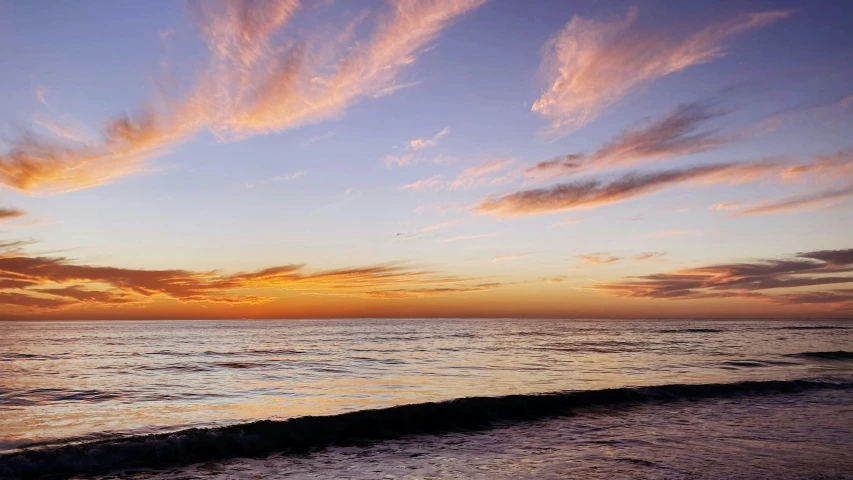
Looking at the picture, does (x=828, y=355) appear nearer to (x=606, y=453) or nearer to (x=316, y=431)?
(x=606, y=453)

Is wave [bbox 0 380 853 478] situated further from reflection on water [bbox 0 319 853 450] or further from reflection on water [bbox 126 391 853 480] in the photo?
reflection on water [bbox 0 319 853 450]

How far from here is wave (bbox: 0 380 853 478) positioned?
12.0 meters

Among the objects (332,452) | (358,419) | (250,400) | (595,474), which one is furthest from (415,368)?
(595,474)

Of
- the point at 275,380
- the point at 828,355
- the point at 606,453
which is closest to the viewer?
the point at 606,453

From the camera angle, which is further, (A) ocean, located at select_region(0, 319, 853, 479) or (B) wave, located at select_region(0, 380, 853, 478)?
(B) wave, located at select_region(0, 380, 853, 478)

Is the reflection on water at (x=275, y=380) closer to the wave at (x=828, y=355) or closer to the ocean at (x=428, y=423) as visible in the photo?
the ocean at (x=428, y=423)

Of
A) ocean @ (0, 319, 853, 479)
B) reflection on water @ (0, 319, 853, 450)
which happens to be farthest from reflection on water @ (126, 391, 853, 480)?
reflection on water @ (0, 319, 853, 450)

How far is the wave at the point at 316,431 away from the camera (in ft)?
39.5

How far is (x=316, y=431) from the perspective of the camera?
597 inches

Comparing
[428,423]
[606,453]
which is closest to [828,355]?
[606,453]

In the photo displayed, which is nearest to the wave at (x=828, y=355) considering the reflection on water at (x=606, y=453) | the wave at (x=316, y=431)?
the wave at (x=316, y=431)

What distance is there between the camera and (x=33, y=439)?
45.3 ft

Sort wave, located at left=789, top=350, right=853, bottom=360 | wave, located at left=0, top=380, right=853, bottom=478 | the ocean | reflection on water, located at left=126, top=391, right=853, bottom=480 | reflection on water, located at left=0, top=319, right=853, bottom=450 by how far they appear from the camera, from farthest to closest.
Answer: wave, located at left=789, top=350, right=853, bottom=360 → reflection on water, located at left=0, top=319, right=853, bottom=450 → wave, located at left=0, top=380, right=853, bottom=478 → the ocean → reflection on water, located at left=126, top=391, right=853, bottom=480

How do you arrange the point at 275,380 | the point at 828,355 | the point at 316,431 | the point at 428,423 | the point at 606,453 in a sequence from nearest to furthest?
1. the point at 606,453
2. the point at 316,431
3. the point at 428,423
4. the point at 275,380
5. the point at 828,355
